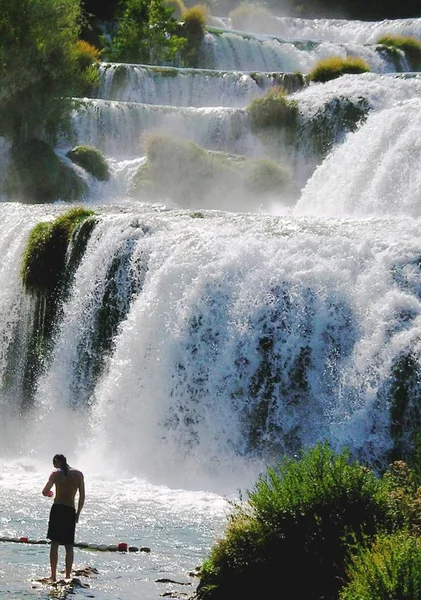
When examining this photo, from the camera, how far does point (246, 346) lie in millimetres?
18594

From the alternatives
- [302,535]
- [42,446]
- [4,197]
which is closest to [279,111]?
[4,197]

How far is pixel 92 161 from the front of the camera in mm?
31875

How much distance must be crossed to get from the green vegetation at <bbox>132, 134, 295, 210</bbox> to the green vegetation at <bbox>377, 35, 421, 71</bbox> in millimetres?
12402

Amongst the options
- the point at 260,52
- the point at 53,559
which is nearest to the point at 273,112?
the point at 260,52

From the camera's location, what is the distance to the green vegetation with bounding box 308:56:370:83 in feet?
114

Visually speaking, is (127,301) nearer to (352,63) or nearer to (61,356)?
(61,356)

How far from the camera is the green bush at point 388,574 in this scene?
28.7ft

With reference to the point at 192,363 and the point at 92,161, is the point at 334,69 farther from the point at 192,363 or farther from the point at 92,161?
the point at 192,363

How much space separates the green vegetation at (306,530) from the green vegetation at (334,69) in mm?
25441

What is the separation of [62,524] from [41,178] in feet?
68.6

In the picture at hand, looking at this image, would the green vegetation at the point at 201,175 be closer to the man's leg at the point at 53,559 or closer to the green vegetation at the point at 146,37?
the green vegetation at the point at 146,37

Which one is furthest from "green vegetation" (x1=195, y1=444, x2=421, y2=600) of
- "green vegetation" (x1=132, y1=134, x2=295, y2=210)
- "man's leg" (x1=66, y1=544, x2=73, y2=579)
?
"green vegetation" (x1=132, y1=134, x2=295, y2=210)

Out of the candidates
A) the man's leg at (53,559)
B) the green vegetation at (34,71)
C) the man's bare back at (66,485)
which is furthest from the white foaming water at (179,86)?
the man's leg at (53,559)

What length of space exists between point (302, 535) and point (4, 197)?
75.5ft
